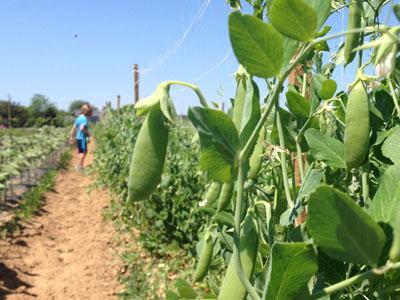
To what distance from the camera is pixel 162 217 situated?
11.8ft

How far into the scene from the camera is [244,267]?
1.80 feet

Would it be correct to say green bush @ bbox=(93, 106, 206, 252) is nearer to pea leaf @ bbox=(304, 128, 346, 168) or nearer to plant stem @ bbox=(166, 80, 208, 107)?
pea leaf @ bbox=(304, 128, 346, 168)

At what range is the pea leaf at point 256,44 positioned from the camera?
435mm

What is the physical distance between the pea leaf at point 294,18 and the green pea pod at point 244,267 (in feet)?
0.80

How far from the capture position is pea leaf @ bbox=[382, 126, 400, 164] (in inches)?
22.1

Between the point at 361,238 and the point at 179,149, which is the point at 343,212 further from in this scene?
the point at 179,149

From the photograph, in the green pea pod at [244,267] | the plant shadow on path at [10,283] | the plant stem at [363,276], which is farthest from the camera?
the plant shadow on path at [10,283]

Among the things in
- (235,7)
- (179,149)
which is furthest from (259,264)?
(179,149)

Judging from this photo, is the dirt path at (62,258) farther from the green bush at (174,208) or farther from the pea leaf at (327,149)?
the pea leaf at (327,149)

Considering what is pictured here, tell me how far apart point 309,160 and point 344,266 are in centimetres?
20

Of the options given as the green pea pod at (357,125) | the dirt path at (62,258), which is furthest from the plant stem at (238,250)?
the dirt path at (62,258)

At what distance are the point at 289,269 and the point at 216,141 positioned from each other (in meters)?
0.15

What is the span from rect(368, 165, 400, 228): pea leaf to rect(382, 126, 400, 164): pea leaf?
0.25 ft

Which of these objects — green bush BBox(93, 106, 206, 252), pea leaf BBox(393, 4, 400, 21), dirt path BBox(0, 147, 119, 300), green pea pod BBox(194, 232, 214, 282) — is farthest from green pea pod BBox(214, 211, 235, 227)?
green bush BBox(93, 106, 206, 252)
